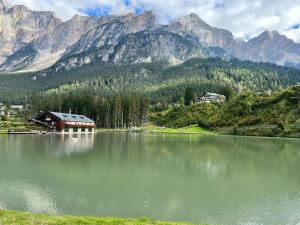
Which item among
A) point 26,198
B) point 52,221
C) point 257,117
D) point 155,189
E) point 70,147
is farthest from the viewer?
point 257,117

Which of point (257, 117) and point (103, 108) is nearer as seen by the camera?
point (257, 117)

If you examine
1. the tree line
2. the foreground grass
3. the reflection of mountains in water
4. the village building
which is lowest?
the foreground grass

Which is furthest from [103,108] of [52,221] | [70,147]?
[52,221]

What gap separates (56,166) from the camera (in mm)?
41969

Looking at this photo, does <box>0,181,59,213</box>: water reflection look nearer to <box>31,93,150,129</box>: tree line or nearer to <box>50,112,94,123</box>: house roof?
<box>50,112,94,123</box>: house roof

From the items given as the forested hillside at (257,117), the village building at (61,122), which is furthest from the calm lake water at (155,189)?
the forested hillside at (257,117)

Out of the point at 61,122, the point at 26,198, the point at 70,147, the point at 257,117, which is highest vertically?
the point at 257,117

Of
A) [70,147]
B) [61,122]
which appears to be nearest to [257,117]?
[61,122]

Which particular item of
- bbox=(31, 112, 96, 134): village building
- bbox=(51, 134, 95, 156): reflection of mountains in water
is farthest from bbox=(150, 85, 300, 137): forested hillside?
bbox=(51, 134, 95, 156): reflection of mountains in water

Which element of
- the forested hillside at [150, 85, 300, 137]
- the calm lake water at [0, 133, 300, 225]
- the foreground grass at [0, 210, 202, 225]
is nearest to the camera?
the foreground grass at [0, 210, 202, 225]

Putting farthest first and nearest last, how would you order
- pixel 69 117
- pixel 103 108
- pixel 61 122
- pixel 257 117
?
pixel 103 108
pixel 257 117
pixel 69 117
pixel 61 122

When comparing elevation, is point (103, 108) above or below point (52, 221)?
above

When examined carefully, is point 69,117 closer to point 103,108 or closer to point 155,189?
point 103,108

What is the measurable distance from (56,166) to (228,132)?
384 feet
